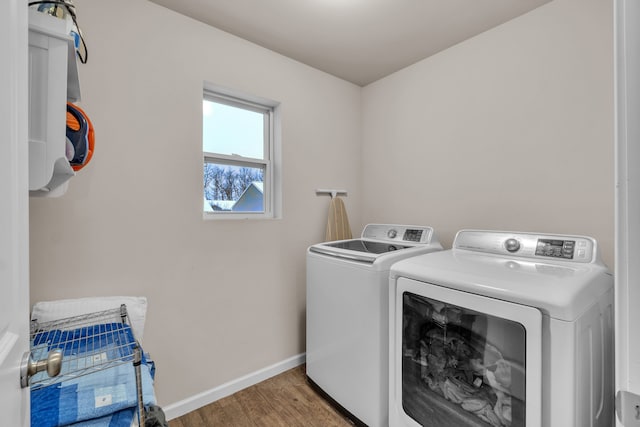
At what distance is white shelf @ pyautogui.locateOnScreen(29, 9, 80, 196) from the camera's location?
2.40ft

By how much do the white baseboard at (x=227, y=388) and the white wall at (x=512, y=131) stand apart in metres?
1.47

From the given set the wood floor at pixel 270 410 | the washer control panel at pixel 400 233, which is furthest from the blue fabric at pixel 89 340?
the washer control panel at pixel 400 233

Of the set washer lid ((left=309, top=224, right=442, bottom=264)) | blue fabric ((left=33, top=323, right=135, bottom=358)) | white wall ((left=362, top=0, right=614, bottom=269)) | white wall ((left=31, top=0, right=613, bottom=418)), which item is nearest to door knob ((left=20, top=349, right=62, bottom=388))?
blue fabric ((left=33, top=323, right=135, bottom=358))

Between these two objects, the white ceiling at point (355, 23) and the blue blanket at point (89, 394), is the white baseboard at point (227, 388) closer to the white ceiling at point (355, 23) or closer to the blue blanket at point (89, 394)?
the blue blanket at point (89, 394)

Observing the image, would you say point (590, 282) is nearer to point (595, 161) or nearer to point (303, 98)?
point (595, 161)

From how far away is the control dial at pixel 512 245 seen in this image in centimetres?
156

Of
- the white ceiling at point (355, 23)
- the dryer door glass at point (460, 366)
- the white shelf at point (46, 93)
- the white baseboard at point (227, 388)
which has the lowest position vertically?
the white baseboard at point (227, 388)

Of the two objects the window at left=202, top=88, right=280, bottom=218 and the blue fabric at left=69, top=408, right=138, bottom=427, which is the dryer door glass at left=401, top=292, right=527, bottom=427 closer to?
the blue fabric at left=69, top=408, right=138, bottom=427

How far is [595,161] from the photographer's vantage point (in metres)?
1.55

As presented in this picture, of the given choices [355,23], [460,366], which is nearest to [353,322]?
[460,366]

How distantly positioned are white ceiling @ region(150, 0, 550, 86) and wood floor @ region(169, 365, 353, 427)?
2.45 metres

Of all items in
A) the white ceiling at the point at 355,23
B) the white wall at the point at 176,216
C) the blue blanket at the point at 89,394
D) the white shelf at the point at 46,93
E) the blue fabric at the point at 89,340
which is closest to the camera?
the white shelf at the point at 46,93

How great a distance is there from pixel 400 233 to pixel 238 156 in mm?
1339
